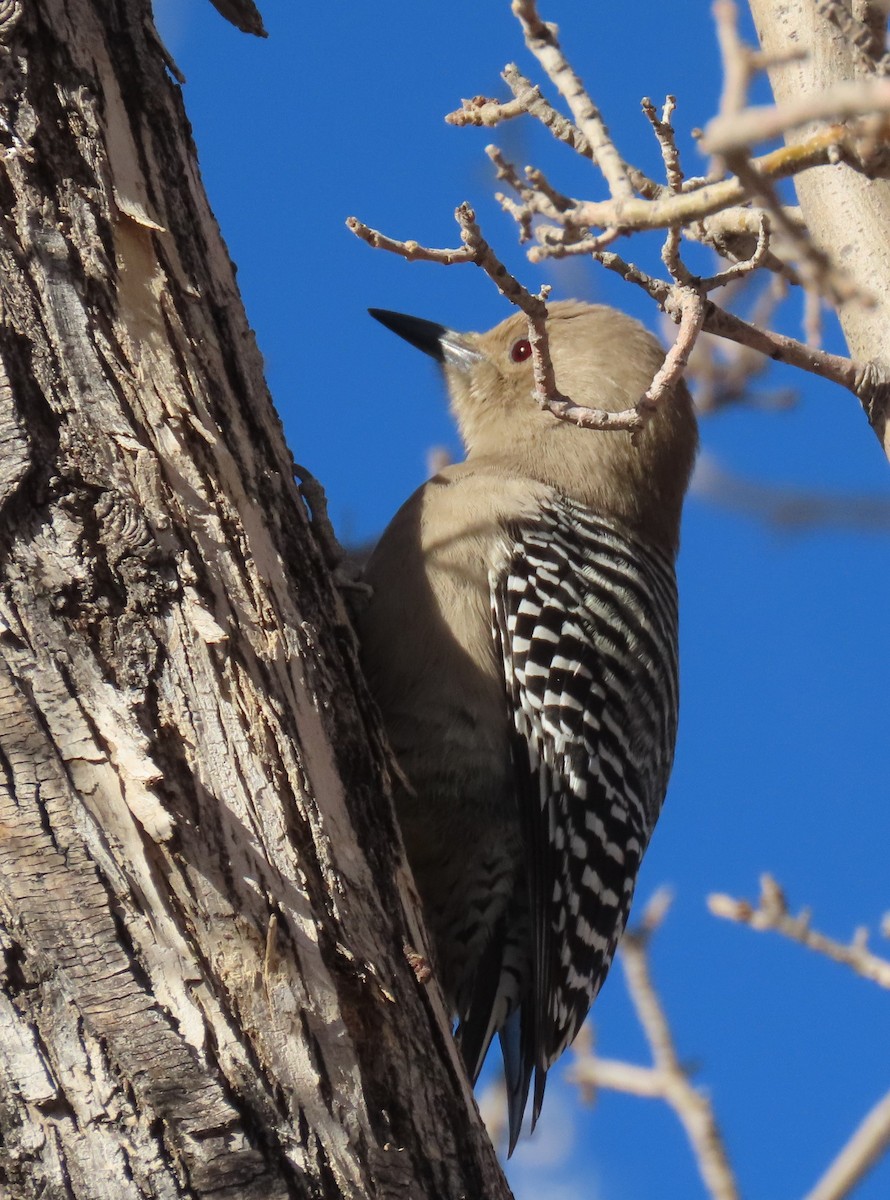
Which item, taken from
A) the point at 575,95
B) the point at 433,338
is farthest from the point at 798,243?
the point at 433,338

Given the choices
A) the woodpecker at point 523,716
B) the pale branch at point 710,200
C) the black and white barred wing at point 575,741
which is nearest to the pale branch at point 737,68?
the pale branch at point 710,200

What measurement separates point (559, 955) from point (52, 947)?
2.46 metres

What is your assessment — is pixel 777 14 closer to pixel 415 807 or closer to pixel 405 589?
pixel 405 589

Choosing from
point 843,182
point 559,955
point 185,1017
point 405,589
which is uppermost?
point 843,182

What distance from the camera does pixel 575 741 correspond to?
498cm

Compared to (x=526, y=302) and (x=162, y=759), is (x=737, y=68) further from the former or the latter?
(x=162, y=759)

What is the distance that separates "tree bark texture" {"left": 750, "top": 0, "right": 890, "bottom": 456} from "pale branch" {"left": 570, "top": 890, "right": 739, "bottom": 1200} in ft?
5.90

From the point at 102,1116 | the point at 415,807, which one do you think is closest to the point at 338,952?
the point at 102,1116

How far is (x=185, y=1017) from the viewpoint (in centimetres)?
281

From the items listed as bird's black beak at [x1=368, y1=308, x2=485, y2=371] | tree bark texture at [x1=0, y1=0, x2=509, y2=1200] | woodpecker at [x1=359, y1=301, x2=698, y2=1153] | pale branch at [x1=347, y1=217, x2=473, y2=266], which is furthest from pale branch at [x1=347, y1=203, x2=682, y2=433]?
bird's black beak at [x1=368, y1=308, x2=485, y2=371]

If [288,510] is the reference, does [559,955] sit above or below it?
below

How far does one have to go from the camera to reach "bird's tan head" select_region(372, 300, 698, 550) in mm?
5715

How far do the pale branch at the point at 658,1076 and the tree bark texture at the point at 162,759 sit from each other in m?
0.66

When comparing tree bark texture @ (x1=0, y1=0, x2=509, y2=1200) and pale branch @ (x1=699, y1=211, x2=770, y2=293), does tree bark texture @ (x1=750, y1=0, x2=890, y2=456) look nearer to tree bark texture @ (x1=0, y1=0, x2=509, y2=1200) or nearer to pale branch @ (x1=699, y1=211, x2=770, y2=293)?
pale branch @ (x1=699, y1=211, x2=770, y2=293)
